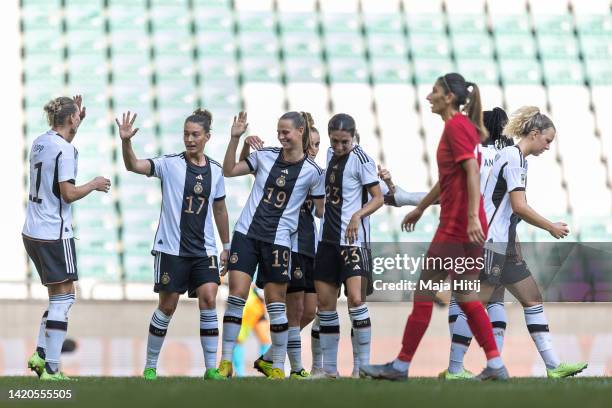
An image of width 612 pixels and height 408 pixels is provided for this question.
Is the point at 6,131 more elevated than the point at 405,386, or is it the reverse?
the point at 6,131

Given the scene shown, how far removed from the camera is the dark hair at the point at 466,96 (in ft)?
22.9

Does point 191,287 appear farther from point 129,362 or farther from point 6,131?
point 6,131

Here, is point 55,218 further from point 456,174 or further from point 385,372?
point 456,174

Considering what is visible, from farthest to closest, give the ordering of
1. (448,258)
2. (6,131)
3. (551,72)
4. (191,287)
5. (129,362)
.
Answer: (551,72) → (6,131) → (129,362) → (191,287) → (448,258)

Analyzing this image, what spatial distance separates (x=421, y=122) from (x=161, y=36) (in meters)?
6.07

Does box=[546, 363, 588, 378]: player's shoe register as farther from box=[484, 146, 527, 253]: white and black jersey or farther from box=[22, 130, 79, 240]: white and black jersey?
box=[22, 130, 79, 240]: white and black jersey

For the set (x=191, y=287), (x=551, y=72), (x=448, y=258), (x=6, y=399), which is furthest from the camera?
(x=551, y=72)

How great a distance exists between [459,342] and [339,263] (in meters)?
0.95

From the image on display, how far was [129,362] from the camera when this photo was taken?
1653 centimetres

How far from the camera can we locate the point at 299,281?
9055 millimetres

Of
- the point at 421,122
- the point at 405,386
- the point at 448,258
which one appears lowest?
the point at 405,386

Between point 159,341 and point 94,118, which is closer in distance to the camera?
point 159,341

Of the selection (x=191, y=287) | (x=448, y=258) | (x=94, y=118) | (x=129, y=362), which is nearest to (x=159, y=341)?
(x=191, y=287)

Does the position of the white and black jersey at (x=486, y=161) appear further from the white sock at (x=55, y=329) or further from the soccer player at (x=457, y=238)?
the white sock at (x=55, y=329)
